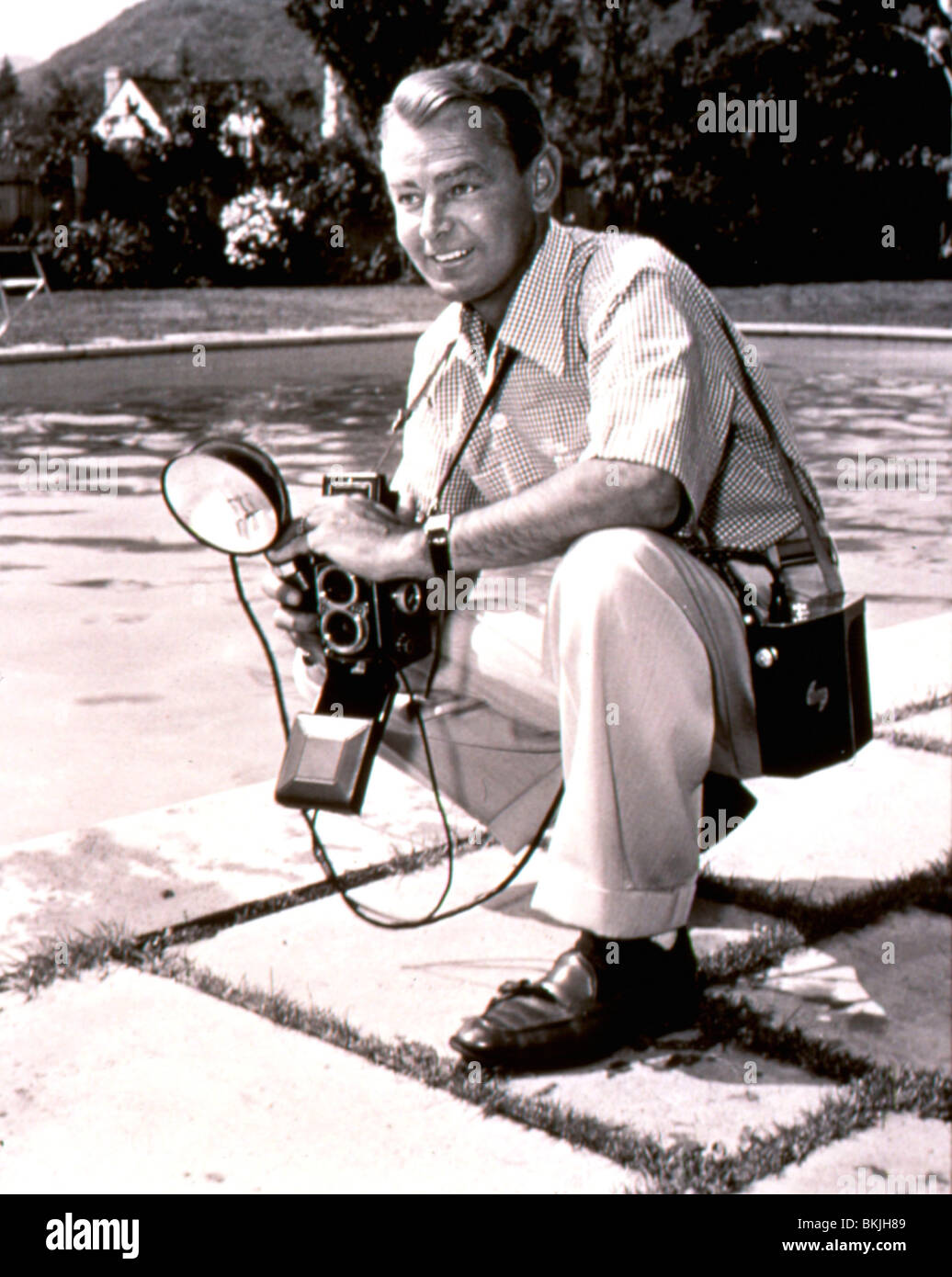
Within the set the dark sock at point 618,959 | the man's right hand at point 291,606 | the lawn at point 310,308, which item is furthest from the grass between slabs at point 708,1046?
the lawn at point 310,308

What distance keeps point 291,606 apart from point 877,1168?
44.1 inches

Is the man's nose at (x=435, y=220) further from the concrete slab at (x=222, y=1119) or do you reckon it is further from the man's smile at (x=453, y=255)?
the concrete slab at (x=222, y=1119)

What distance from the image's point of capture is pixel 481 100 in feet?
7.88

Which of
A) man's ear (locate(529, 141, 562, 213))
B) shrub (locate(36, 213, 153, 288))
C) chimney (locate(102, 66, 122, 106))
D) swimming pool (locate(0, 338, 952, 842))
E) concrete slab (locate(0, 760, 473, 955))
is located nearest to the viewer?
man's ear (locate(529, 141, 562, 213))

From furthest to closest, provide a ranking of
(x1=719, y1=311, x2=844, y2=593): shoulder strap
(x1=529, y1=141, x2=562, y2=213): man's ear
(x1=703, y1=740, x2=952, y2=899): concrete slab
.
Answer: (x1=703, y1=740, x2=952, y2=899): concrete slab → (x1=529, y1=141, x2=562, y2=213): man's ear → (x1=719, y1=311, x2=844, y2=593): shoulder strap

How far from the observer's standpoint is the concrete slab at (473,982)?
2.04 m

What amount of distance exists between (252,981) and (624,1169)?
72 centimetres

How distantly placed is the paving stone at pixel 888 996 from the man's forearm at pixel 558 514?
2.26ft

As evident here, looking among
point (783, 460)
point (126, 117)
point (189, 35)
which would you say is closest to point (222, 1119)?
point (783, 460)

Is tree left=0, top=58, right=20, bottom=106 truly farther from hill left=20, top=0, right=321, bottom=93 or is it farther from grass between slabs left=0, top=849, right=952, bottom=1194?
grass between slabs left=0, top=849, right=952, bottom=1194

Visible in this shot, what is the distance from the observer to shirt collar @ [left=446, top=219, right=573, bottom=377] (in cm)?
238

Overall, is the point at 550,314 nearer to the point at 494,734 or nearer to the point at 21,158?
the point at 494,734

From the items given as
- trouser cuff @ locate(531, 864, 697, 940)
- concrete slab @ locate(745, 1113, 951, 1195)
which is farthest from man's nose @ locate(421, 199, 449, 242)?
concrete slab @ locate(745, 1113, 951, 1195)

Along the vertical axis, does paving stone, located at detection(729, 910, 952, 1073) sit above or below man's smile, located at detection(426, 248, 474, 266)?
below
